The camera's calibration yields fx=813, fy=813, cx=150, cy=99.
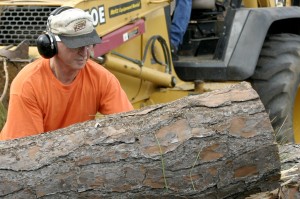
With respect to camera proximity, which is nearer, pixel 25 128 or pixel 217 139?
pixel 217 139

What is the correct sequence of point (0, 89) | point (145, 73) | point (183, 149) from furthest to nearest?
1. point (145, 73)
2. point (0, 89)
3. point (183, 149)

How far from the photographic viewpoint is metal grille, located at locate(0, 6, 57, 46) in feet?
20.4

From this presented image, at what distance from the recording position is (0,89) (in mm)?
6039

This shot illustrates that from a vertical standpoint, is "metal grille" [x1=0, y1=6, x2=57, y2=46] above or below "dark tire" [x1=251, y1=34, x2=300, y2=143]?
above

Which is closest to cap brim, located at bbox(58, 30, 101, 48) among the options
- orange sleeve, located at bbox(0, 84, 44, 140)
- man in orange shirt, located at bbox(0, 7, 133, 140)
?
man in orange shirt, located at bbox(0, 7, 133, 140)

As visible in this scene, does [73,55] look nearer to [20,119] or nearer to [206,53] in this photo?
[20,119]

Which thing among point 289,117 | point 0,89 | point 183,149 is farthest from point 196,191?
point 289,117

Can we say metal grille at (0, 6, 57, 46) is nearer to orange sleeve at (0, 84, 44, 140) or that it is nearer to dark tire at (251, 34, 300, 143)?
orange sleeve at (0, 84, 44, 140)

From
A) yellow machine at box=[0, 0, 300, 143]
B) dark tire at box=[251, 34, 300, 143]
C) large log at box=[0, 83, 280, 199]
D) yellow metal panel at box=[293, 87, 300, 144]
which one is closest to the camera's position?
large log at box=[0, 83, 280, 199]

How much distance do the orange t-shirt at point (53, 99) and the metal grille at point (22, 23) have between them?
58.3 inches

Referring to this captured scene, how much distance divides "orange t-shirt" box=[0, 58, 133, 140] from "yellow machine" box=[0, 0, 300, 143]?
5.49 ft

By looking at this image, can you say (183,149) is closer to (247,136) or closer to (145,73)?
(247,136)

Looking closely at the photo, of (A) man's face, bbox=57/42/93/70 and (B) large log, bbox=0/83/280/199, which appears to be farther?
(A) man's face, bbox=57/42/93/70

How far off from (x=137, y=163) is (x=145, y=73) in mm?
3167
